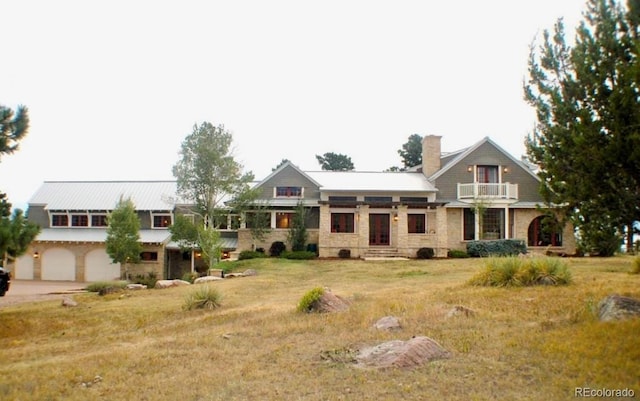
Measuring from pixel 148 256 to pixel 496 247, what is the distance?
23.9 m

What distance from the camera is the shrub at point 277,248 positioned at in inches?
1251

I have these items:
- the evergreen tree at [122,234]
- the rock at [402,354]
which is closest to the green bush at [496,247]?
the evergreen tree at [122,234]

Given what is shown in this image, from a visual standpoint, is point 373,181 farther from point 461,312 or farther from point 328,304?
point 461,312

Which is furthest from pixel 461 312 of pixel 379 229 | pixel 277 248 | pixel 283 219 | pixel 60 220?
pixel 60 220

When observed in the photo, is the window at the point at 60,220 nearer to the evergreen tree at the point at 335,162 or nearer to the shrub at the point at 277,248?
the shrub at the point at 277,248

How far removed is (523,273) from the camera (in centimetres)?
1334

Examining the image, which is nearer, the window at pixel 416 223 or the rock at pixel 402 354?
the rock at pixel 402 354

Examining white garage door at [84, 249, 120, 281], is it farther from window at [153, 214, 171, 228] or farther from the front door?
the front door

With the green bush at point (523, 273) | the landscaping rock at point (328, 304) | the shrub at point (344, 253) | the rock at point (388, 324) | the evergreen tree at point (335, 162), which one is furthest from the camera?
the evergreen tree at point (335, 162)

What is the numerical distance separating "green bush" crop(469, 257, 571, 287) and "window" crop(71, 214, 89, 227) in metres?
32.6

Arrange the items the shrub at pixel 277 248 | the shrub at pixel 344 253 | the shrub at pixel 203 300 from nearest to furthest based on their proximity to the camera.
→ 1. the shrub at pixel 203 300
2. the shrub at pixel 344 253
3. the shrub at pixel 277 248

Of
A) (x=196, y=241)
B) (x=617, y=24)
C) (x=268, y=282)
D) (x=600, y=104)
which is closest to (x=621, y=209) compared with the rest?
(x=600, y=104)

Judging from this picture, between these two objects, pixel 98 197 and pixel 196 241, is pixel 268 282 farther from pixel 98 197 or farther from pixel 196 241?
pixel 98 197

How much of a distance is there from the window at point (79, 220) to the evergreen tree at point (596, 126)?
36008 mm
